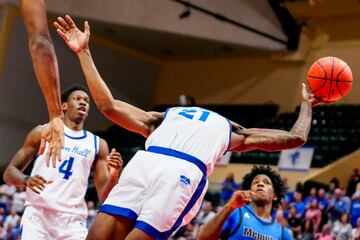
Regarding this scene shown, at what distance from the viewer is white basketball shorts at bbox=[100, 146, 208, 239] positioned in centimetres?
466

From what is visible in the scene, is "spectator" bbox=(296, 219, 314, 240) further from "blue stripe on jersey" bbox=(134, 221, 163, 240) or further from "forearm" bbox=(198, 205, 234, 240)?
"blue stripe on jersey" bbox=(134, 221, 163, 240)

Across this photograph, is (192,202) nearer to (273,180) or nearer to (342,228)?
(273,180)

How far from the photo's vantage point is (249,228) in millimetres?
5898

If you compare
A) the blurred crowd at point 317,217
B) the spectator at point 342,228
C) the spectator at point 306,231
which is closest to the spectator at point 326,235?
the blurred crowd at point 317,217

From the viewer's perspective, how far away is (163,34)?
2250cm

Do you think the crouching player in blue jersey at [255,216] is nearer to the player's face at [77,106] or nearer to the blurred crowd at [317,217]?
the player's face at [77,106]

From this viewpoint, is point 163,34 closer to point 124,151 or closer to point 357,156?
point 124,151

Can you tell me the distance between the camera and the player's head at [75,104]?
6922 millimetres

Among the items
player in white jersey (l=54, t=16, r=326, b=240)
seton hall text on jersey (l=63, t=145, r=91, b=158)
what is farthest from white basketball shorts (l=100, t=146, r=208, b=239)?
seton hall text on jersey (l=63, t=145, r=91, b=158)

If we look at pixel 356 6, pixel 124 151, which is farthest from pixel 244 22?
pixel 124 151

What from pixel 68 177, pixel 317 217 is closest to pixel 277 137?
pixel 68 177

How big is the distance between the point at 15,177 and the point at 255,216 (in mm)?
2024

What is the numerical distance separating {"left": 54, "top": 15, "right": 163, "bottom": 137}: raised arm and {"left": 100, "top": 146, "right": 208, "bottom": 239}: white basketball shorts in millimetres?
386

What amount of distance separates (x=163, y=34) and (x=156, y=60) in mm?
4042
